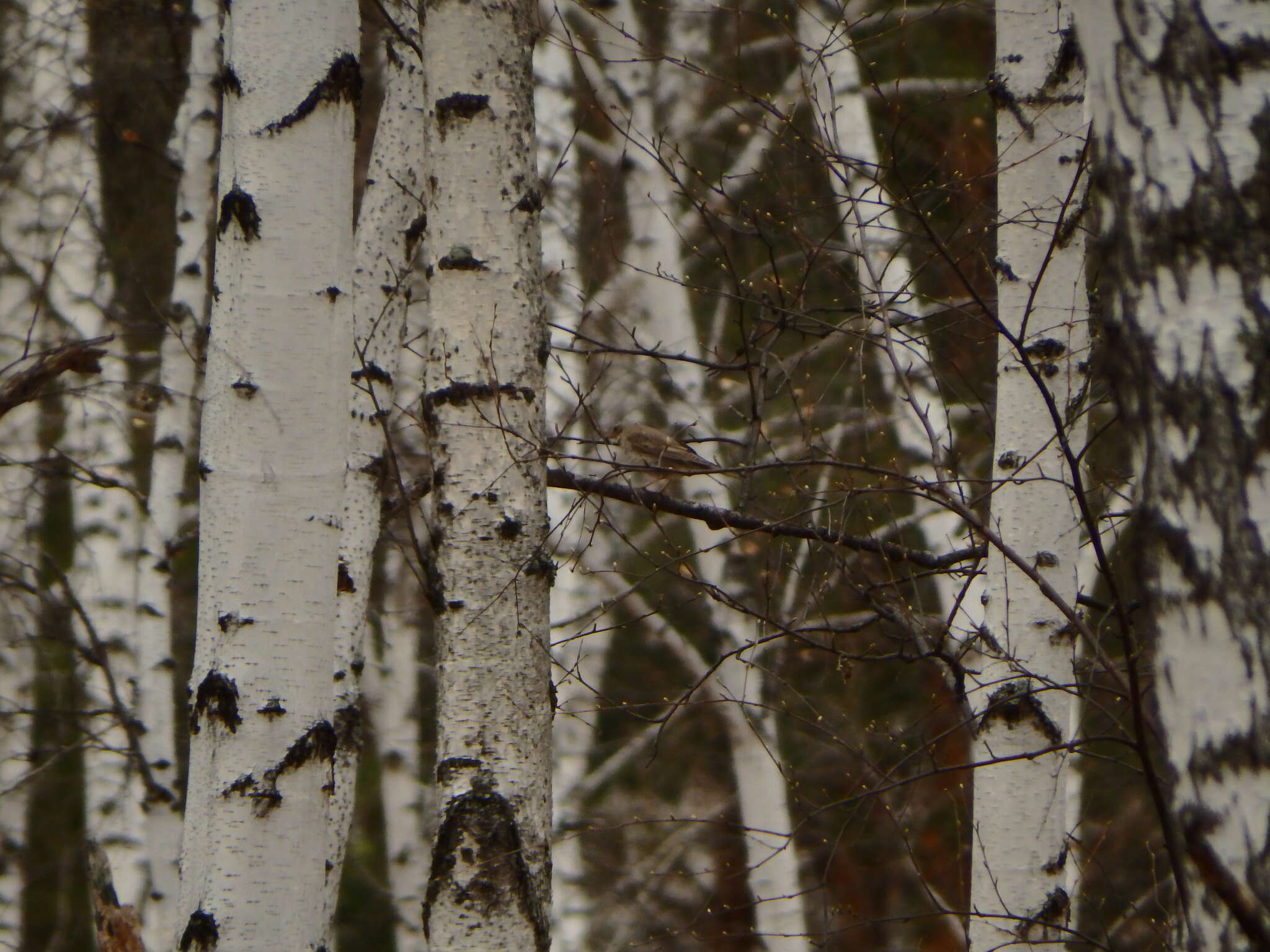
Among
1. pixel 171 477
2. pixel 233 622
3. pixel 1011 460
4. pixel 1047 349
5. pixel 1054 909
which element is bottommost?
pixel 1054 909

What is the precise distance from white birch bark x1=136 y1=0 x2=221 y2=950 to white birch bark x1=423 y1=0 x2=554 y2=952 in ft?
10.7

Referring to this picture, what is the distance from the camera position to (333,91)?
2707mm

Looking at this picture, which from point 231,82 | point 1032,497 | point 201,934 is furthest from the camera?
point 1032,497

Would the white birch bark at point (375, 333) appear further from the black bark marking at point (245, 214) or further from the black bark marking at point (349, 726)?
the black bark marking at point (245, 214)

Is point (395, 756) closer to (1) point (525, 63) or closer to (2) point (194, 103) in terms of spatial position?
(2) point (194, 103)

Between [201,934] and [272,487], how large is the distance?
927mm

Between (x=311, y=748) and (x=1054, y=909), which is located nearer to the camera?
(x=311, y=748)

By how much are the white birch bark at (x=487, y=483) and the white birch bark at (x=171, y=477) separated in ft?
10.7

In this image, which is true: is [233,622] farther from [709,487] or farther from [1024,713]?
[709,487]

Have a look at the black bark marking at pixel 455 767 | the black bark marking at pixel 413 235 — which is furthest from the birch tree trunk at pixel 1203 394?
the black bark marking at pixel 413 235

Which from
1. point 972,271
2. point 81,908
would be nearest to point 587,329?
point 972,271

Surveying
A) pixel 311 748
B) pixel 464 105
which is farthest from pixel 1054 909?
pixel 464 105

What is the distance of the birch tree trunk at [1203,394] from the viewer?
1415 mm

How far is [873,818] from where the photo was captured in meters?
A: 9.84
